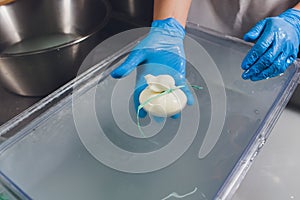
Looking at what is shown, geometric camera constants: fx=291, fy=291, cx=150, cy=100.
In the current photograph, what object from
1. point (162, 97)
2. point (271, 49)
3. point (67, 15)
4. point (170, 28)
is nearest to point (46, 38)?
point (67, 15)

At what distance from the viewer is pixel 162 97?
0.58 metres

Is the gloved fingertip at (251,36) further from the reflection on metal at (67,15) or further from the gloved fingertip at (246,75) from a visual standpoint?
the reflection on metal at (67,15)

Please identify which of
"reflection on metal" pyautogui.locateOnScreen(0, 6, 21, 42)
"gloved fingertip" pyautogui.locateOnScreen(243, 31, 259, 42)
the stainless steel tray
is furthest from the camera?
"reflection on metal" pyautogui.locateOnScreen(0, 6, 21, 42)

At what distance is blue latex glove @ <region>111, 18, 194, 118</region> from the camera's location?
643 mm

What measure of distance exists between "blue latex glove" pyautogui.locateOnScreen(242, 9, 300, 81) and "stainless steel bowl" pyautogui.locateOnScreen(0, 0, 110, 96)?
0.41m

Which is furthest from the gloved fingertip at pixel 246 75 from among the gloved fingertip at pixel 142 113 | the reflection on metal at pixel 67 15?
the reflection on metal at pixel 67 15

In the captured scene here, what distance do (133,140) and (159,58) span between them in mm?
202

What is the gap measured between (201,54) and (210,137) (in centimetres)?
27

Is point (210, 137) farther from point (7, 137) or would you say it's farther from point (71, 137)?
point (7, 137)

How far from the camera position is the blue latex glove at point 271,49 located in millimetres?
643

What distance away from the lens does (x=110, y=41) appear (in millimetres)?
973

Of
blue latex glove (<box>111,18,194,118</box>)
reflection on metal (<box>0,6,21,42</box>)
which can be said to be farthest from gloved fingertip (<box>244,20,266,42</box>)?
reflection on metal (<box>0,6,21,42</box>)

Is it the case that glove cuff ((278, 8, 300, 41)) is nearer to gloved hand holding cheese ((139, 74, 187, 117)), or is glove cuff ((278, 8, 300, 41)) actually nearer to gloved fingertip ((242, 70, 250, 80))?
gloved fingertip ((242, 70, 250, 80))

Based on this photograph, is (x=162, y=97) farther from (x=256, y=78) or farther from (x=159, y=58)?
(x=256, y=78)
